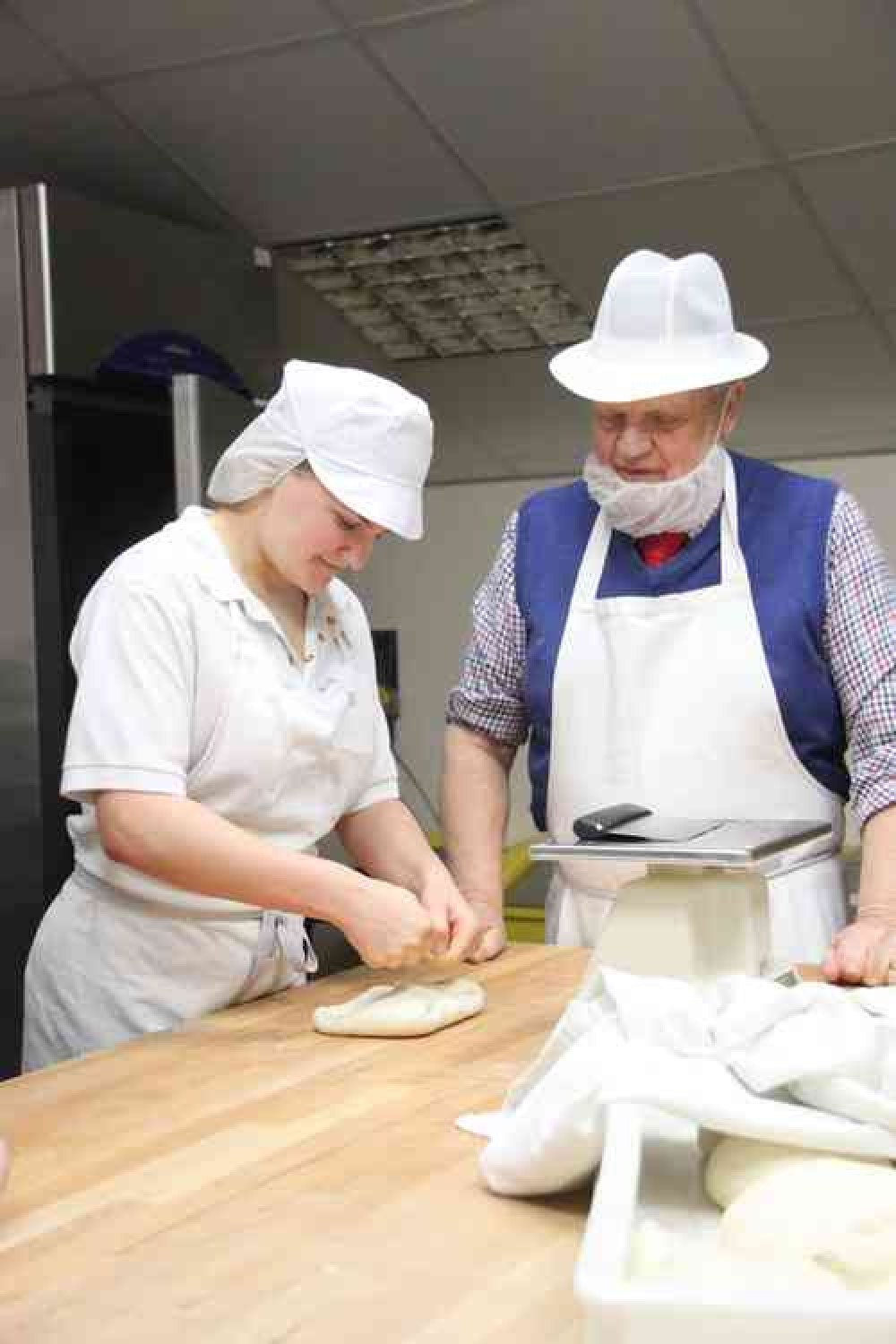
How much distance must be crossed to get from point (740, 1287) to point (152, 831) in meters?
0.92

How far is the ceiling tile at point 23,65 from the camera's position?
2883 millimetres

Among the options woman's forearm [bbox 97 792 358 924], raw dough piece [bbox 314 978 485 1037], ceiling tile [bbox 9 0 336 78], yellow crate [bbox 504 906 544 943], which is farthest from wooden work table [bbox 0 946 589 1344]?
ceiling tile [bbox 9 0 336 78]

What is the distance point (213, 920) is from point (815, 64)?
191 centimetres

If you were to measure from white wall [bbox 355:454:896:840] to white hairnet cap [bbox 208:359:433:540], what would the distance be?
2236 mm

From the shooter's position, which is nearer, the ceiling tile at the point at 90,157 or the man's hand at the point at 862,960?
the man's hand at the point at 862,960

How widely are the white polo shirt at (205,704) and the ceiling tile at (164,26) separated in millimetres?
1439

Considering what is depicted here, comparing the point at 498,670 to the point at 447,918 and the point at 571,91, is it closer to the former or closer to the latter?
the point at 447,918

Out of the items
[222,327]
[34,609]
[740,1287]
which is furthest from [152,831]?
[222,327]

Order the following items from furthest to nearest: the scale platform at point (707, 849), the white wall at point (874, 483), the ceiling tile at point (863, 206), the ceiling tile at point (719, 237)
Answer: the white wall at point (874, 483)
the ceiling tile at point (719, 237)
the ceiling tile at point (863, 206)
the scale platform at point (707, 849)

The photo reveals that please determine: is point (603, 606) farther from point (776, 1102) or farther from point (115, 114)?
point (115, 114)

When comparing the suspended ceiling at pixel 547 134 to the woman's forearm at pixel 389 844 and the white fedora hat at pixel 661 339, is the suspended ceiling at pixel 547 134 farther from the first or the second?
the woman's forearm at pixel 389 844

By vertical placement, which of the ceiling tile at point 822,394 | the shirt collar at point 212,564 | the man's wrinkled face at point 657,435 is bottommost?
the shirt collar at point 212,564

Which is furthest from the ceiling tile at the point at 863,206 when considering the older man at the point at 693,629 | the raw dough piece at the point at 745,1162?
the raw dough piece at the point at 745,1162

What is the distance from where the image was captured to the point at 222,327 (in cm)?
335
